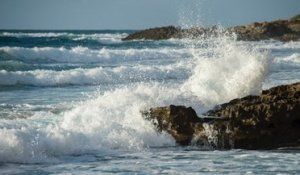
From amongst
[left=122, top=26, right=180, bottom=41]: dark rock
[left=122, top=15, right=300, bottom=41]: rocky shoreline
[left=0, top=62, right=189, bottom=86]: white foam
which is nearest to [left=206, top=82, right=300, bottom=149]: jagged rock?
[left=0, top=62, right=189, bottom=86]: white foam

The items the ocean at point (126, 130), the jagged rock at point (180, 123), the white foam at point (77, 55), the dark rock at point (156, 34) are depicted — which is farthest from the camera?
the dark rock at point (156, 34)

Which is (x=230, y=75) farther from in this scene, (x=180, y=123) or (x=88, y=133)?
(x=88, y=133)

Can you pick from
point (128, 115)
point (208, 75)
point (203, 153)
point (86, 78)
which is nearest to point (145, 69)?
point (86, 78)

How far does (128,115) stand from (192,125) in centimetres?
160

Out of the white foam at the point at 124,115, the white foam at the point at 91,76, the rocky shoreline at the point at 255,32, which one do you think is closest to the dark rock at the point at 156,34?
the rocky shoreline at the point at 255,32

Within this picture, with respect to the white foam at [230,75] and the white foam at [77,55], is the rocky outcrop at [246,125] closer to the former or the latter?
the white foam at [230,75]

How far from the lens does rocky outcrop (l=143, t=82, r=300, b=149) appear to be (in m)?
10.2

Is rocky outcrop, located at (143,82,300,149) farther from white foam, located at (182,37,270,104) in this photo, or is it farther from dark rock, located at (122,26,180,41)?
dark rock, located at (122,26,180,41)

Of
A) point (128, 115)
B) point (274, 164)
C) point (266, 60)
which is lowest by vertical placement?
point (274, 164)

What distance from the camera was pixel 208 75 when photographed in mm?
14500

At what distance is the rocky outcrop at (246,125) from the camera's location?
33.5 ft

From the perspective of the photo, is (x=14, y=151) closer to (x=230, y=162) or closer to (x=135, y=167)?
(x=135, y=167)

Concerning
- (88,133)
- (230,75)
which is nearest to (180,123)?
(88,133)

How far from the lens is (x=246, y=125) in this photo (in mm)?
10258
